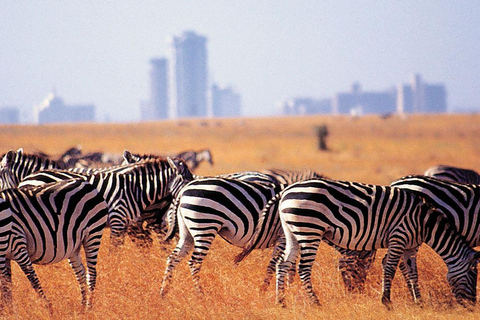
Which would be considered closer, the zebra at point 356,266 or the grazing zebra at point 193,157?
the zebra at point 356,266

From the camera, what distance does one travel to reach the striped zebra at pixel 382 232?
6676 millimetres

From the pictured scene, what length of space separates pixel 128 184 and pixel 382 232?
3427mm

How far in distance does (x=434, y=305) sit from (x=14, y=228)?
4.32 m

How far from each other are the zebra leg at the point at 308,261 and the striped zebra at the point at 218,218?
704 millimetres

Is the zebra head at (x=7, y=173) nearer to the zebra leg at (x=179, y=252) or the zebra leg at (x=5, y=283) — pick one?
the zebra leg at (x=179, y=252)

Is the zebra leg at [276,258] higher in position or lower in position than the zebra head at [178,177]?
lower

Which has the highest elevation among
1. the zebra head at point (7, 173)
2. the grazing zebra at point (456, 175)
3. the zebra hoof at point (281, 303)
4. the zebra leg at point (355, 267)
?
the zebra head at point (7, 173)

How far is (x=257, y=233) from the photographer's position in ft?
24.1

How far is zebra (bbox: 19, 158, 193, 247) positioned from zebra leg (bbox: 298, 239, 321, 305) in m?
2.67

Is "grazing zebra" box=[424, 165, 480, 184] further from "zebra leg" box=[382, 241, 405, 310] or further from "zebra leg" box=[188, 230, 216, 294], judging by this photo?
"zebra leg" box=[188, 230, 216, 294]

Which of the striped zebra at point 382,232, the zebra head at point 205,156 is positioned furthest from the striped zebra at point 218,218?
the zebra head at point 205,156

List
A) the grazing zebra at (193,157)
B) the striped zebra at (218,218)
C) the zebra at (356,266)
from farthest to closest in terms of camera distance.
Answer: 1. the grazing zebra at (193,157)
2. the zebra at (356,266)
3. the striped zebra at (218,218)

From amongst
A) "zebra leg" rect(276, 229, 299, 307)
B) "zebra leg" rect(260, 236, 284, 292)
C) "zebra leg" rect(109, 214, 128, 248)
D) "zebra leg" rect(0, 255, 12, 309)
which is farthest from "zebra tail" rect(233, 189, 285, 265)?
"zebra leg" rect(0, 255, 12, 309)

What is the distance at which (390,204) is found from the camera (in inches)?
271
